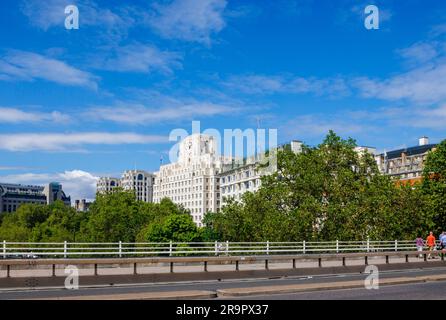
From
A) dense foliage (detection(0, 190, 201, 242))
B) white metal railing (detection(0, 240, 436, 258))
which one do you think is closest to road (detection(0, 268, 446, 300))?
white metal railing (detection(0, 240, 436, 258))

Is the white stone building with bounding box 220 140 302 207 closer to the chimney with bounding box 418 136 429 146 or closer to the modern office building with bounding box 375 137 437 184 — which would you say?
the modern office building with bounding box 375 137 437 184

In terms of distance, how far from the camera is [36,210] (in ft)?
472

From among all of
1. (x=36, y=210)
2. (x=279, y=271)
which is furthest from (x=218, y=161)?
(x=279, y=271)

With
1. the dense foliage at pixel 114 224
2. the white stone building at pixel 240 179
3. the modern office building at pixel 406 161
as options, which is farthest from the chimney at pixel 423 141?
the dense foliage at pixel 114 224

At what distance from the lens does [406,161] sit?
131m

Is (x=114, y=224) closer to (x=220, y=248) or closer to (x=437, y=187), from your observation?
(x=437, y=187)

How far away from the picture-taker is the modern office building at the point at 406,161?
124125 mm

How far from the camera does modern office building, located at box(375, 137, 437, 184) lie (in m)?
124

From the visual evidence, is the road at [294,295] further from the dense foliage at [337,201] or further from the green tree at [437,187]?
the green tree at [437,187]

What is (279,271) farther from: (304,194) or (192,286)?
(304,194)

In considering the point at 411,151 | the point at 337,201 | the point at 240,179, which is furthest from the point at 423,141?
the point at 337,201

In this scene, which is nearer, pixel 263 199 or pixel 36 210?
pixel 263 199
